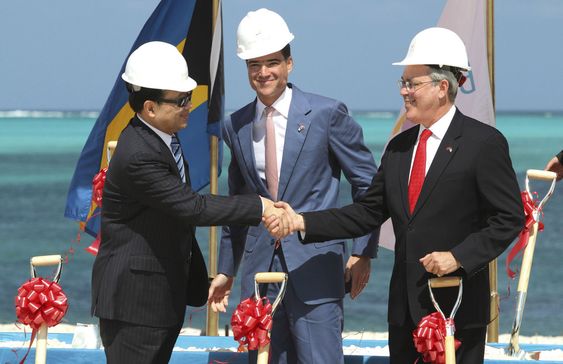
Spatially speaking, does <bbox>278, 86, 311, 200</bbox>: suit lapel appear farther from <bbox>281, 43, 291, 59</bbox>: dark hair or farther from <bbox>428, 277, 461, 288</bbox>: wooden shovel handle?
<bbox>428, 277, 461, 288</bbox>: wooden shovel handle

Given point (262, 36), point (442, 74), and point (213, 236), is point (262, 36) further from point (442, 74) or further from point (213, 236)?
point (213, 236)

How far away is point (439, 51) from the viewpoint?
16.6 ft

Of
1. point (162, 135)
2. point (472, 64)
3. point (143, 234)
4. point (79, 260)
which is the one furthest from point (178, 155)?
point (79, 260)

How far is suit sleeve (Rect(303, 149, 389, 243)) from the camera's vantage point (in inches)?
212

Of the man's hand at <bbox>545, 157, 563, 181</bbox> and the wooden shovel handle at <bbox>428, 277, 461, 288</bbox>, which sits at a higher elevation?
the wooden shovel handle at <bbox>428, 277, 461, 288</bbox>

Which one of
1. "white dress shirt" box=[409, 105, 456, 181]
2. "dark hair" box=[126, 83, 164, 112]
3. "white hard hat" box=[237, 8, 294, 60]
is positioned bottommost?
"white dress shirt" box=[409, 105, 456, 181]

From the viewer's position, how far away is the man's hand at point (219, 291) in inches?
230

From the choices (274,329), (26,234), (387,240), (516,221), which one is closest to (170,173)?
(274,329)

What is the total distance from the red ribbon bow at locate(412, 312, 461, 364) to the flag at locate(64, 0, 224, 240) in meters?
3.16

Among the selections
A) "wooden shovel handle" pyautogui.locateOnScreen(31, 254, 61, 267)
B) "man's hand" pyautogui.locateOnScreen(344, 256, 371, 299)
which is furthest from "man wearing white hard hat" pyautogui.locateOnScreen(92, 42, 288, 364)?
"man's hand" pyautogui.locateOnScreen(344, 256, 371, 299)

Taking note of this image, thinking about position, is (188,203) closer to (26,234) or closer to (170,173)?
(170,173)

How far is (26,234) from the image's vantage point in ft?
Result: 95.8

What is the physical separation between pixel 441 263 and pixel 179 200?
1.03 metres

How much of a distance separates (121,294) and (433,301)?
1.18m
